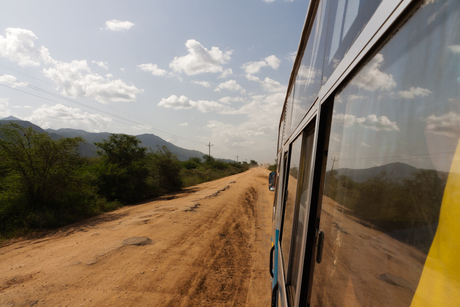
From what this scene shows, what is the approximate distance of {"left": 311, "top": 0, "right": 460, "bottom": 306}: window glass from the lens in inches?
18.5

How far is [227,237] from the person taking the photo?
624cm

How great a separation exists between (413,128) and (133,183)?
44.8ft

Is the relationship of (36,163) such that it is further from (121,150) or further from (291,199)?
(291,199)

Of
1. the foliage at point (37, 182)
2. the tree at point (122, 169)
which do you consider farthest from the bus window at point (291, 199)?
the tree at point (122, 169)

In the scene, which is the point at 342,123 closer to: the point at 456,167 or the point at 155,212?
the point at 456,167

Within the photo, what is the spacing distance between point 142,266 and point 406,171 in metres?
4.84

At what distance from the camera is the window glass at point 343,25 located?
79 cm

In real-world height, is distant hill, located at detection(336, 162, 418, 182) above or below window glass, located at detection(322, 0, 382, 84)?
below

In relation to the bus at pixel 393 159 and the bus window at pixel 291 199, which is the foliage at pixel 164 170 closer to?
the bus window at pixel 291 199

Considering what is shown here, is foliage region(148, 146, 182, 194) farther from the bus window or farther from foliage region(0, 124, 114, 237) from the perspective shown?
the bus window

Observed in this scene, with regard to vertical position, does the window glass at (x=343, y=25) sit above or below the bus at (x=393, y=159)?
above

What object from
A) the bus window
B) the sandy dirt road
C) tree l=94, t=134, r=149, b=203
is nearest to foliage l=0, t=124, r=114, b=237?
the sandy dirt road

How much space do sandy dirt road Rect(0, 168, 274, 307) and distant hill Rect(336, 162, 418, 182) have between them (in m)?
3.41

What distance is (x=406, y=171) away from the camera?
0.56 meters
